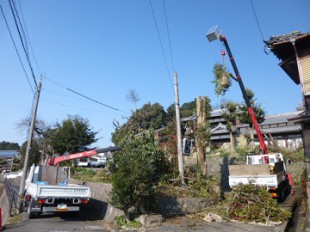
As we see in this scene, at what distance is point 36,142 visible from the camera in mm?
37688

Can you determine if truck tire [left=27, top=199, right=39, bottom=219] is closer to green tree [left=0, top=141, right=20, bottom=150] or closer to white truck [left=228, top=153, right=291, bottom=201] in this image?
white truck [left=228, top=153, right=291, bottom=201]

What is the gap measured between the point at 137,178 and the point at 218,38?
13.1m

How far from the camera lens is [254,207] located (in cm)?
895

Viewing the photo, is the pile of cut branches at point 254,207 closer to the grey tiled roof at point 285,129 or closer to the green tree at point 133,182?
the green tree at point 133,182

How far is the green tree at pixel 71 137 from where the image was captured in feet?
96.0

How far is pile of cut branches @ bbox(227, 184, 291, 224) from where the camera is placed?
8.59 m

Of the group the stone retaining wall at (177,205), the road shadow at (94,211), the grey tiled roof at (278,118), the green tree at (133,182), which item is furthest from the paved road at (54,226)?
the grey tiled roof at (278,118)

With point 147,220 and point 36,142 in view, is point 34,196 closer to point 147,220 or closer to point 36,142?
point 147,220

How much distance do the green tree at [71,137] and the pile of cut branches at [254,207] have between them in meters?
23.6

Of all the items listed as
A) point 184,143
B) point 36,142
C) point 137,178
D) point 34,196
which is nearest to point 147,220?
point 137,178

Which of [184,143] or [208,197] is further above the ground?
[184,143]

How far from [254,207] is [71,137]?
81.6 feet

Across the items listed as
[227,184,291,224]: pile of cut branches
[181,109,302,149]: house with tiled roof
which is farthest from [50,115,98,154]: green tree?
[227,184,291,224]: pile of cut branches

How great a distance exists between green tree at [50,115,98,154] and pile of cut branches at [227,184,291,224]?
23612mm
